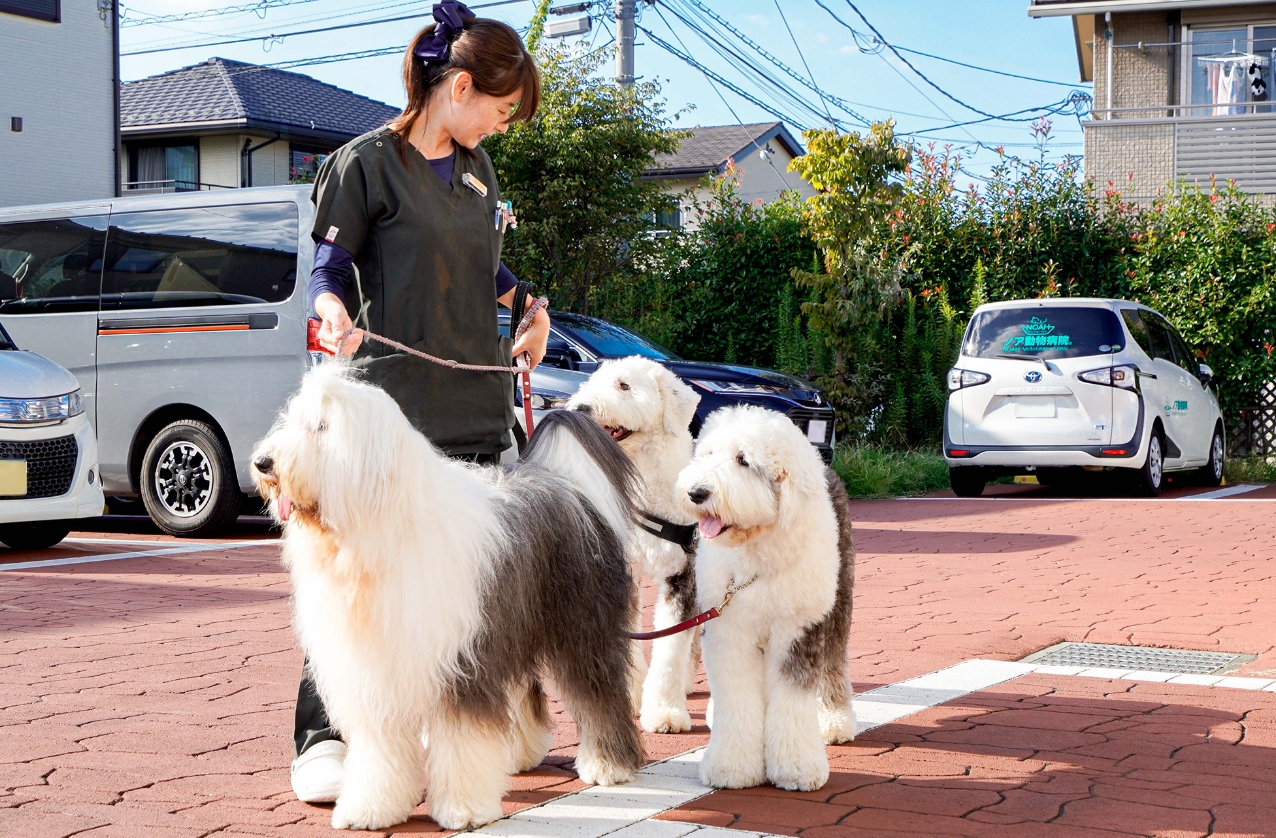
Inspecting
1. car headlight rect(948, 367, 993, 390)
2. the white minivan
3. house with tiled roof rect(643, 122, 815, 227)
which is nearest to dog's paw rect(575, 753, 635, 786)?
the white minivan

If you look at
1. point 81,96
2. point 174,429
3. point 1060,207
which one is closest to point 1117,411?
point 1060,207

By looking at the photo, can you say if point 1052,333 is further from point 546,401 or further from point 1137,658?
point 1137,658

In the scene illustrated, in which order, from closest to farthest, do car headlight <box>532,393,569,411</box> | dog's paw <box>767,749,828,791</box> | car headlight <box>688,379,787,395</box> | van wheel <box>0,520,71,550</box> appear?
1. dog's paw <box>767,749,828,791</box>
2. van wheel <box>0,520,71,550</box>
3. car headlight <box>532,393,569,411</box>
4. car headlight <box>688,379,787,395</box>

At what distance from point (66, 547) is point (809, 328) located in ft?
30.2

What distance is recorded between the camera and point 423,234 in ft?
12.6

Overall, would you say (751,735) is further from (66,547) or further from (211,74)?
(211,74)

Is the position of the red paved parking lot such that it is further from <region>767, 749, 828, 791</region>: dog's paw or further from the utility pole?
the utility pole

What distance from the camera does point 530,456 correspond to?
13.3 ft

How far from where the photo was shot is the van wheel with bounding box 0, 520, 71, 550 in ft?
31.8

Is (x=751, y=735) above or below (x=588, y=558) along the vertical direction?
below

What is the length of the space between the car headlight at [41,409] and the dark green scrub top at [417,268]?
598cm

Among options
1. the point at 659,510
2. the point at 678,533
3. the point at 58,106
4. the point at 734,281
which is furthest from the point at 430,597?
the point at 58,106

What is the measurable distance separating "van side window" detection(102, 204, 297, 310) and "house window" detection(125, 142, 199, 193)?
2296 cm

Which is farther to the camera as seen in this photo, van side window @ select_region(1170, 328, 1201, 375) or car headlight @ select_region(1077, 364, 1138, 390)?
van side window @ select_region(1170, 328, 1201, 375)
